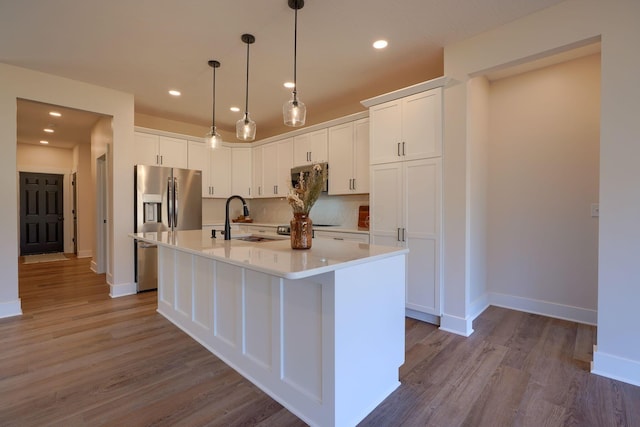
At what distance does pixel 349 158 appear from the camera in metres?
4.03

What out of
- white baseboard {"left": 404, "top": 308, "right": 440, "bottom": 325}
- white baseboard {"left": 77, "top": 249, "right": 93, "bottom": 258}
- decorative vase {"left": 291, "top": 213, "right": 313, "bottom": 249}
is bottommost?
white baseboard {"left": 404, "top": 308, "right": 440, "bottom": 325}

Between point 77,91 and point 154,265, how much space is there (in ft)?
7.76

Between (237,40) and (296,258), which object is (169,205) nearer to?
(237,40)

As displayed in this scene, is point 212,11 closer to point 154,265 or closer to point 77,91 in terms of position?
point 77,91

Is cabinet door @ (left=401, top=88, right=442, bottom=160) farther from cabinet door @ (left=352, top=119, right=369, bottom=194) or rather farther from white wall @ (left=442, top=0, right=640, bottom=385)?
white wall @ (left=442, top=0, right=640, bottom=385)

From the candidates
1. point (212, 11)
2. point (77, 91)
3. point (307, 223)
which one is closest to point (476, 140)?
point (307, 223)

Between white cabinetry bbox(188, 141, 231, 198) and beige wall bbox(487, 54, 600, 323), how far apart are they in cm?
417

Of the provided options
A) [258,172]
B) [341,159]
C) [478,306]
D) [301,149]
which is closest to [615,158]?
[478,306]

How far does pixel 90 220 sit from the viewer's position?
23.3 ft

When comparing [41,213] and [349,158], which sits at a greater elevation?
[349,158]

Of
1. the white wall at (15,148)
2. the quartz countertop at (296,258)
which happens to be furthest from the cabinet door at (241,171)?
the quartz countertop at (296,258)

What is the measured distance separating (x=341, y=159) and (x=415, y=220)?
1.48 meters

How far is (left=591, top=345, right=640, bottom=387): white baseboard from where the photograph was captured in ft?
6.59

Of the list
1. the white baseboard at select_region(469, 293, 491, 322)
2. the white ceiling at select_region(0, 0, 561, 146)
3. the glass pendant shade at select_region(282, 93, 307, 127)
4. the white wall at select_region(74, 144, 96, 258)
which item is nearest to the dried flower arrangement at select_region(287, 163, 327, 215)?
the glass pendant shade at select_region(282, 93, 307, 127)
